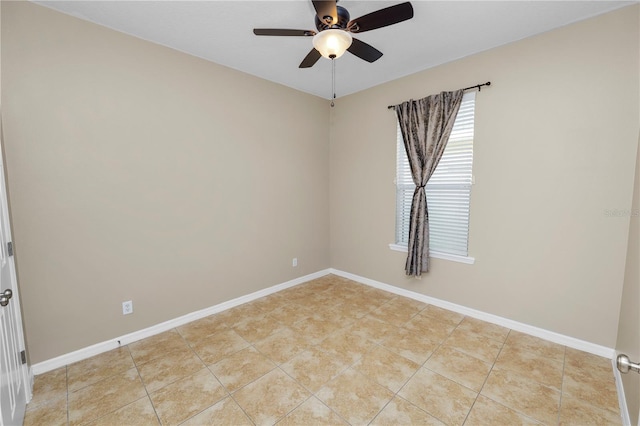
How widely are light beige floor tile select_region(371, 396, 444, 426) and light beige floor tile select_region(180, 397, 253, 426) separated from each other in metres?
0.81

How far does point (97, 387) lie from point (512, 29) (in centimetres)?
436

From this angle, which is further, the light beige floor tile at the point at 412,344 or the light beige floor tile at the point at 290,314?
the light beige floor tile at the point at 290,314

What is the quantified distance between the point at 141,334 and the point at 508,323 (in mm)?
3591

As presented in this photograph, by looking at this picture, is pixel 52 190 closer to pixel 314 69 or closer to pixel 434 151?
pixel 314 69

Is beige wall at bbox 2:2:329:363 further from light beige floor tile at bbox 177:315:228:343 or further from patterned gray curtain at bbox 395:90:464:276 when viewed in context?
patterned gray curtain at bbox 395:90:464:276

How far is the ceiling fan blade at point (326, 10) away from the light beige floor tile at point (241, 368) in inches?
99.3

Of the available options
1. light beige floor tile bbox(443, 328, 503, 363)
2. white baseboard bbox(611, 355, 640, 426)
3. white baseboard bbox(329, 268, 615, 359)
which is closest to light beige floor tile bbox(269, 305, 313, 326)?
white baseboard bbox(329, 268, 615, 359)

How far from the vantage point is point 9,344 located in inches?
63.3

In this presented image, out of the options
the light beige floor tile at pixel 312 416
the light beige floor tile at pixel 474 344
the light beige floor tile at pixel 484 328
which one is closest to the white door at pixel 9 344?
the light beige floor tile at pixel 312 416

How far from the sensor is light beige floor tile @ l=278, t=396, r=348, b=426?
1672 mm

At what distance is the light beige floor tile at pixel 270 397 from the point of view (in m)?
1.74

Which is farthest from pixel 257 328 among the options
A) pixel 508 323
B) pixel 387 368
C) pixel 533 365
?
pixel 508 323

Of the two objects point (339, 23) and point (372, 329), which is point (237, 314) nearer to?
point (372, 329)

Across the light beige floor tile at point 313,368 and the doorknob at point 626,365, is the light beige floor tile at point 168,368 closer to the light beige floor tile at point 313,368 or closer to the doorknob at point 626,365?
the light beige floor tile at point 313,368
